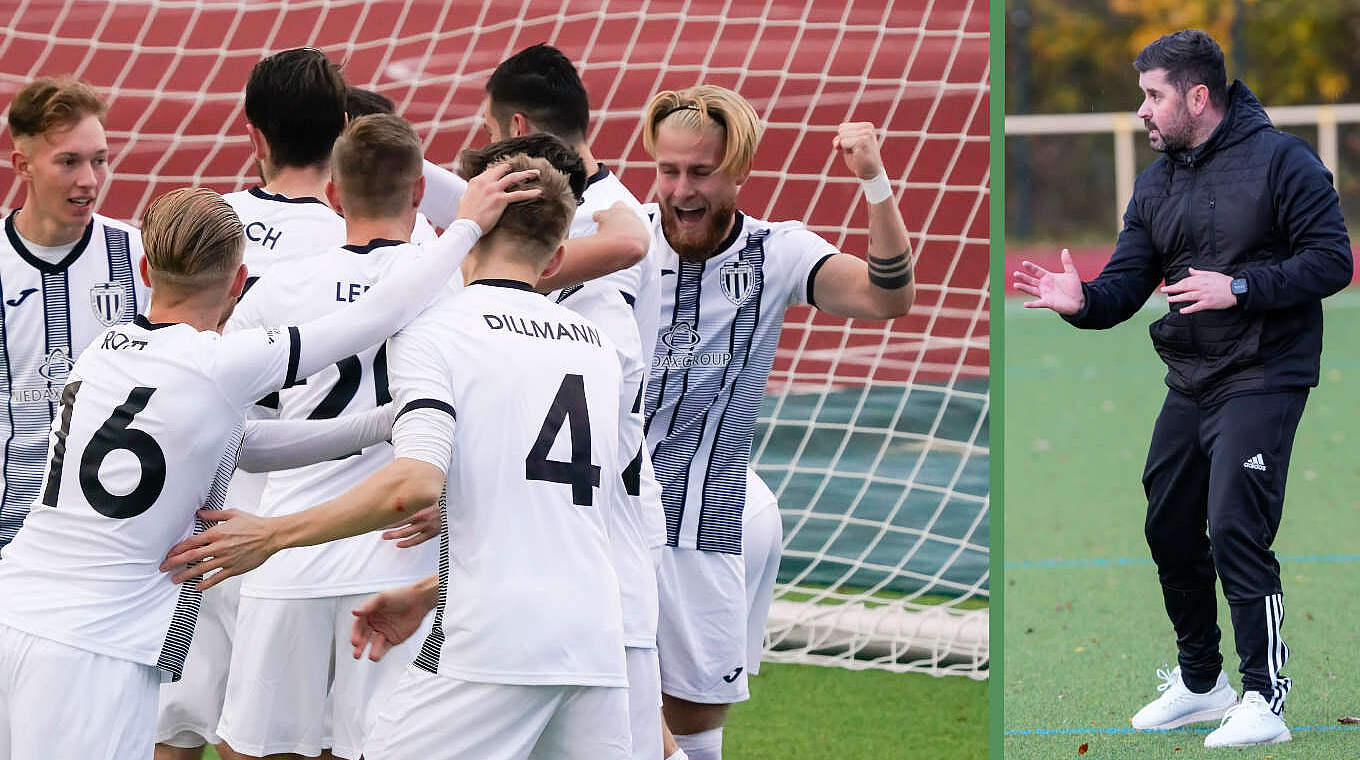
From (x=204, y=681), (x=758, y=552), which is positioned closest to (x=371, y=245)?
(x=204, y=681)

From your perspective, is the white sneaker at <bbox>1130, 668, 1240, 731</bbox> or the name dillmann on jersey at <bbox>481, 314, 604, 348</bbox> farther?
the white sneaker at <bbox>1130, 668, 1240, 731</bbox>

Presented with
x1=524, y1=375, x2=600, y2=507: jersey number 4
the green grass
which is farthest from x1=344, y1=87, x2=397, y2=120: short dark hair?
the green grass

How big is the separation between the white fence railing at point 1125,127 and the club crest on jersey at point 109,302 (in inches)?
792

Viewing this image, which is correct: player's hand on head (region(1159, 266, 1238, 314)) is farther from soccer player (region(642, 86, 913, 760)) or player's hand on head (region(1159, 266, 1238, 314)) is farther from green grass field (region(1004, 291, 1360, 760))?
green grass field (region(1004, 291, 1360, 760))

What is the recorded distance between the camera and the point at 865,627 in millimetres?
6539

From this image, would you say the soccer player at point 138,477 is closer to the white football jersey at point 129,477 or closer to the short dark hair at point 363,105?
the white football jersey at point 129,477

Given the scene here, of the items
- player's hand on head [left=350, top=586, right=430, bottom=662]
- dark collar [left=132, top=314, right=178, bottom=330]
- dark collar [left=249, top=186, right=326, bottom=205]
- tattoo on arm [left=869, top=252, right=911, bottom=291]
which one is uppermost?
dark collar [left=249, top=186, right=326, bottom=205]

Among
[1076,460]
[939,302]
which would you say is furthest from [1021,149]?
[939,302]

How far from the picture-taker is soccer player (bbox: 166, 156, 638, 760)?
3.09 metres

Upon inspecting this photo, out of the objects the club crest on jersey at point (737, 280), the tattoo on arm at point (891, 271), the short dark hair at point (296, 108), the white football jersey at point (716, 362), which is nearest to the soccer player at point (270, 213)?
the short dark hair at point (296, 108)

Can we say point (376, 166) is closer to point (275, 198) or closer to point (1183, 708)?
point (275, 198)

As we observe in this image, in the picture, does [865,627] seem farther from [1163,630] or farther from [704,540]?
[704,540]

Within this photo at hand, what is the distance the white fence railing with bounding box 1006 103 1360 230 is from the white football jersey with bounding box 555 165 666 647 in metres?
20.1

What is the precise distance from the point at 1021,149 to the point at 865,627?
65.2ft
